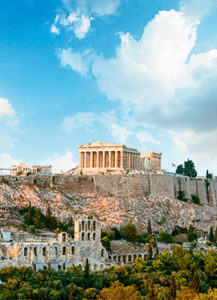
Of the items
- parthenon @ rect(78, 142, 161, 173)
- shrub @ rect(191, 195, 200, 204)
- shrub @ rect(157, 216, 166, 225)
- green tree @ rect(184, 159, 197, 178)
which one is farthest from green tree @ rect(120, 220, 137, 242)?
green tree @ rect(184, 159, 197, 178)

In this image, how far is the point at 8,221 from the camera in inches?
2296

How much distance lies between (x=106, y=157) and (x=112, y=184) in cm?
1169

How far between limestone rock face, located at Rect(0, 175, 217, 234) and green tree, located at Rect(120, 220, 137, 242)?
2570 millimetres

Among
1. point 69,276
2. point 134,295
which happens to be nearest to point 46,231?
point 69,276

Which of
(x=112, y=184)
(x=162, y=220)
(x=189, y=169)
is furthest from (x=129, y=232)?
(x=189, y=169)

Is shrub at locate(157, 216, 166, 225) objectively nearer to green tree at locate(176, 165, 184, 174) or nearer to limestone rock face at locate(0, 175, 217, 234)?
limestone rock face at locate(0, 175, 217, 234)

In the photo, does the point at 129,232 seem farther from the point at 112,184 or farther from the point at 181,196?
the point at 181,196

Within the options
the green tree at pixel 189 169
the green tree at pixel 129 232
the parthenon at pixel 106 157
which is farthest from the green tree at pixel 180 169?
the green tree at pixel 129 232

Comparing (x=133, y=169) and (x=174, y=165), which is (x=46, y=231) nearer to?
(x=133, y=169)

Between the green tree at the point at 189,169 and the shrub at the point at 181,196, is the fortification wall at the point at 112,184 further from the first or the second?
the green tree at the point at 189,169

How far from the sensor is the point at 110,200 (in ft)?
245

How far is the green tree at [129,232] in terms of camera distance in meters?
61.6

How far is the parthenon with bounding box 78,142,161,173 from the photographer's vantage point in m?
89.6

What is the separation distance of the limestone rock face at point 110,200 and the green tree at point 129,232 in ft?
8.43
